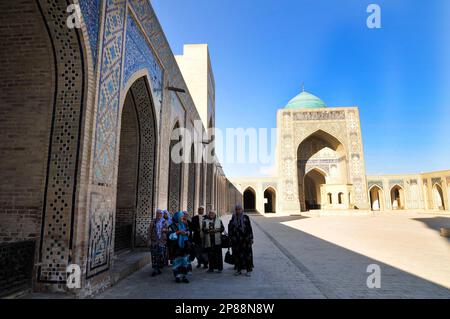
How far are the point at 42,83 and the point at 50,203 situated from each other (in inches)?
58.0

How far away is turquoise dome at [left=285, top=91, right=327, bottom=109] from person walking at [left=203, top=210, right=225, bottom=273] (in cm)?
2366

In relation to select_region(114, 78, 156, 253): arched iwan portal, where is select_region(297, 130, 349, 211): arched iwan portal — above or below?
above

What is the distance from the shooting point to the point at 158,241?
4.13 metres

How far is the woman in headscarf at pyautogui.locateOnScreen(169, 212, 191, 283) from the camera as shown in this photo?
3.67 meters

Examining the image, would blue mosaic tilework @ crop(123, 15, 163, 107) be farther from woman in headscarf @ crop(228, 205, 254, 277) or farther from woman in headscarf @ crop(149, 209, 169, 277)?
woman in headscarf @ crop(228, 205, 254, 277)

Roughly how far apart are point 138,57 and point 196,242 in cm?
326

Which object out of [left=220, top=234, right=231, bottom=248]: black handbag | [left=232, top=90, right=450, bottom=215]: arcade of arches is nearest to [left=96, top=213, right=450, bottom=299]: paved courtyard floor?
[left=220, top=234, right=231, bottom=248]: black handbag

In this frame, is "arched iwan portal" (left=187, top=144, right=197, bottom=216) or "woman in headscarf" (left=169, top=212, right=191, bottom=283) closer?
"woman in headscarf" (left=169, top=212, right=191, bottom=283)

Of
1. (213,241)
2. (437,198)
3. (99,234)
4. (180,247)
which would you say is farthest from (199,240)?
(437,198)

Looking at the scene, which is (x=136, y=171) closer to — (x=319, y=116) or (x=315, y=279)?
(x=315, y=279)

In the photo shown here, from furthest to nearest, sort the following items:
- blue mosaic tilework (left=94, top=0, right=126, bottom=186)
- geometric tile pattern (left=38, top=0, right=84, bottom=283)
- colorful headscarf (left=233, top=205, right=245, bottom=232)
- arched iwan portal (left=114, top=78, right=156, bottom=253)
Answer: arched iwan portal (left=114, top=78, right=156, bottom=253) < colorful headscarf (left=233, top=205, right=245, bottom=232) < blue mosaic tilework (left=94, top=0, right=126, bottom=186) < geometric tile pattern (left=38, top=0, right=84, bottom=283)

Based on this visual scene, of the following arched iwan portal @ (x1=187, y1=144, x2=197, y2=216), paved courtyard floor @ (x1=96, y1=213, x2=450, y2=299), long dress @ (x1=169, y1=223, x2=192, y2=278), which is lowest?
paved courtyard floor @ (x1=96, y1=213, x2=450, y2=299)
